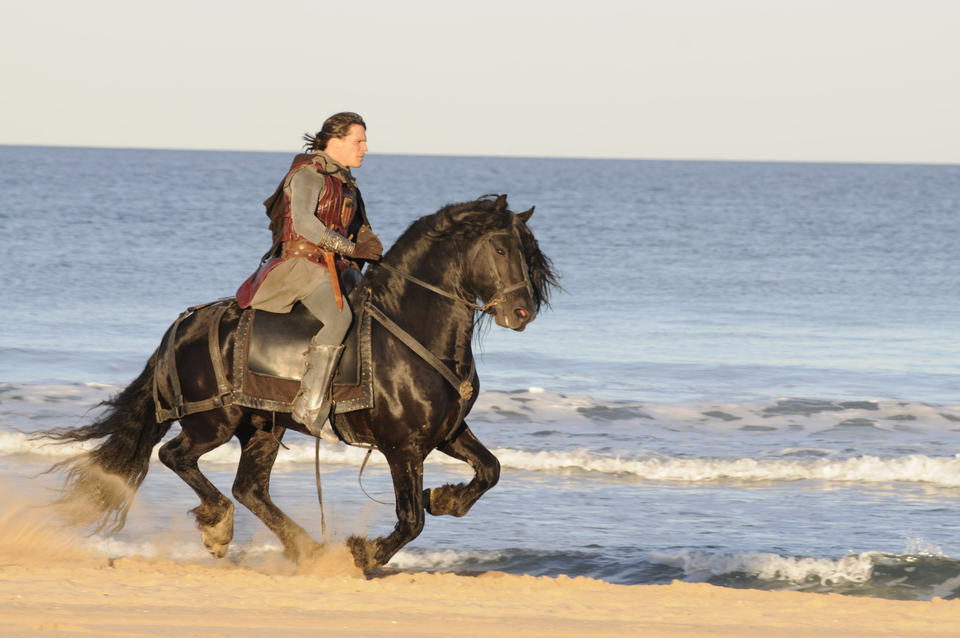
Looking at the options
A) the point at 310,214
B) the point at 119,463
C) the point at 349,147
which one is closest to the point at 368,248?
the point at 310,214

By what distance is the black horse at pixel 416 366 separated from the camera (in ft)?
23.9

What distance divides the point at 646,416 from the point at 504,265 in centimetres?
885

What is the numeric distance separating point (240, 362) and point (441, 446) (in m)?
1.31

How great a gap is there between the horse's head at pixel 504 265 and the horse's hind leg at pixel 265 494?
1733mm

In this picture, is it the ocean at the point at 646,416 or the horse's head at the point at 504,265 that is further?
the ocean at the point at 646,416

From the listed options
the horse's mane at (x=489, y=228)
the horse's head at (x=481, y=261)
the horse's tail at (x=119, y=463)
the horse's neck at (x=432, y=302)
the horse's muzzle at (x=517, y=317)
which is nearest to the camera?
the horse's muzzle at (x=517, y=317)

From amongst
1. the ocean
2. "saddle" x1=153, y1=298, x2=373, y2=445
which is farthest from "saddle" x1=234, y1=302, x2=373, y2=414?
the ocean

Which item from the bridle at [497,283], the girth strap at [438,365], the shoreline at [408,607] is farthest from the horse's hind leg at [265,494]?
the bridle at [497,283]

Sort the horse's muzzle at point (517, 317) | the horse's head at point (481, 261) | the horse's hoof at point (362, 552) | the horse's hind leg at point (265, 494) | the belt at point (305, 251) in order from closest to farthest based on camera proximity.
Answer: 1. the horse's muzzle at point (517, 317)
2. the horse's head at point (481, 261)
3. the belt at point (305, 251)
4. the horse's hoof at point (362, 552)
5. the horse's hind leg at point (265, 494)

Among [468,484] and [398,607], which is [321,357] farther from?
[398,607]

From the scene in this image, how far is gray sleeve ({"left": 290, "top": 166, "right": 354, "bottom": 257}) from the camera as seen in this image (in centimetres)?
731

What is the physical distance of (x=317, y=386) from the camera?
291 inches

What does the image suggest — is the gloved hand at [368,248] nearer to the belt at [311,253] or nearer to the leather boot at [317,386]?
the belt at [311,253]

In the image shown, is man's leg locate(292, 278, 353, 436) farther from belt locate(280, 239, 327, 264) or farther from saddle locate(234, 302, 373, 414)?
belt locate(280, 239, 327, 264)
